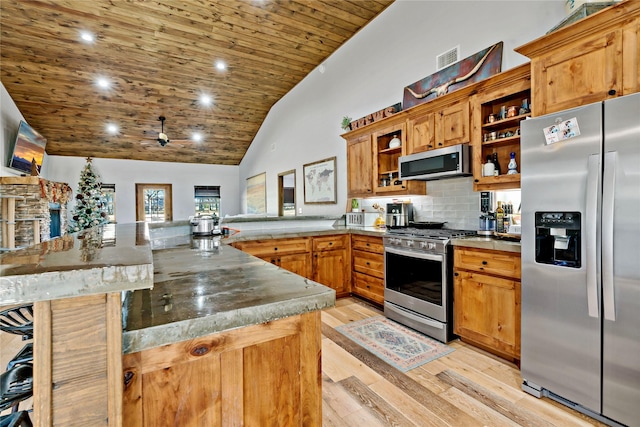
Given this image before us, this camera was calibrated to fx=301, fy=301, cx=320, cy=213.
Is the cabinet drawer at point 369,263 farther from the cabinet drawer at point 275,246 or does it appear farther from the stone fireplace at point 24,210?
the stone fireplace at point 24,210

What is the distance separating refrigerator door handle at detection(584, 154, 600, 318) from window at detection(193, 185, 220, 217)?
28.6ft

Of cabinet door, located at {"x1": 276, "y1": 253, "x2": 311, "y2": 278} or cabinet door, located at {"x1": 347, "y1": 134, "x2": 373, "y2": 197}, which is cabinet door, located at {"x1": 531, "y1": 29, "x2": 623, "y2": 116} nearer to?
cabinet door, located at {"x1": 347, "y1": 134, "x2": 373, "y2": 197}

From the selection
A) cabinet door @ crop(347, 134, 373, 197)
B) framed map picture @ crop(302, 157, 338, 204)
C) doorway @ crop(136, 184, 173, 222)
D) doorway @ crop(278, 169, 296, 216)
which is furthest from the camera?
doorway @ crop(136, 184, 173, 222)

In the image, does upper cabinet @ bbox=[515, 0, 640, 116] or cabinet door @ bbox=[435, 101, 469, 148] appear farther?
cabinet door @ bbox=[435, 101, 469, 148]

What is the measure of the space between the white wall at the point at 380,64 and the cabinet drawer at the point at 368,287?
4.54 feet

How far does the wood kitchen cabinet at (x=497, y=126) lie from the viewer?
95.3 inches

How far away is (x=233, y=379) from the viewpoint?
791 millimetres

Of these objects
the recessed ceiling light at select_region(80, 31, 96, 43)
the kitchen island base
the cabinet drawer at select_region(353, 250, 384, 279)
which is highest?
the recessed ceiling light at select_region(80, 31, 96, 43)

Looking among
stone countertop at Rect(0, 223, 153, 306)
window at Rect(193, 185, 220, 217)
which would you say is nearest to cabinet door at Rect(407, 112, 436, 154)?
stone countertop at Rect(0, 223, 153, 306)

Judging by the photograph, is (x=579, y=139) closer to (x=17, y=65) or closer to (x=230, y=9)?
(x=230, y=9)

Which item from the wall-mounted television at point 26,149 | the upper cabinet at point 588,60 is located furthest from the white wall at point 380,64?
the wall-mounted television at point 26,149

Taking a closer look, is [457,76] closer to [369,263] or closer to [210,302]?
[369,263]

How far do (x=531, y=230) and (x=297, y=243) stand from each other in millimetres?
2360

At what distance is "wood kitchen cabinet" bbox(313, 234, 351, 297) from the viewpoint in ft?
12.2
